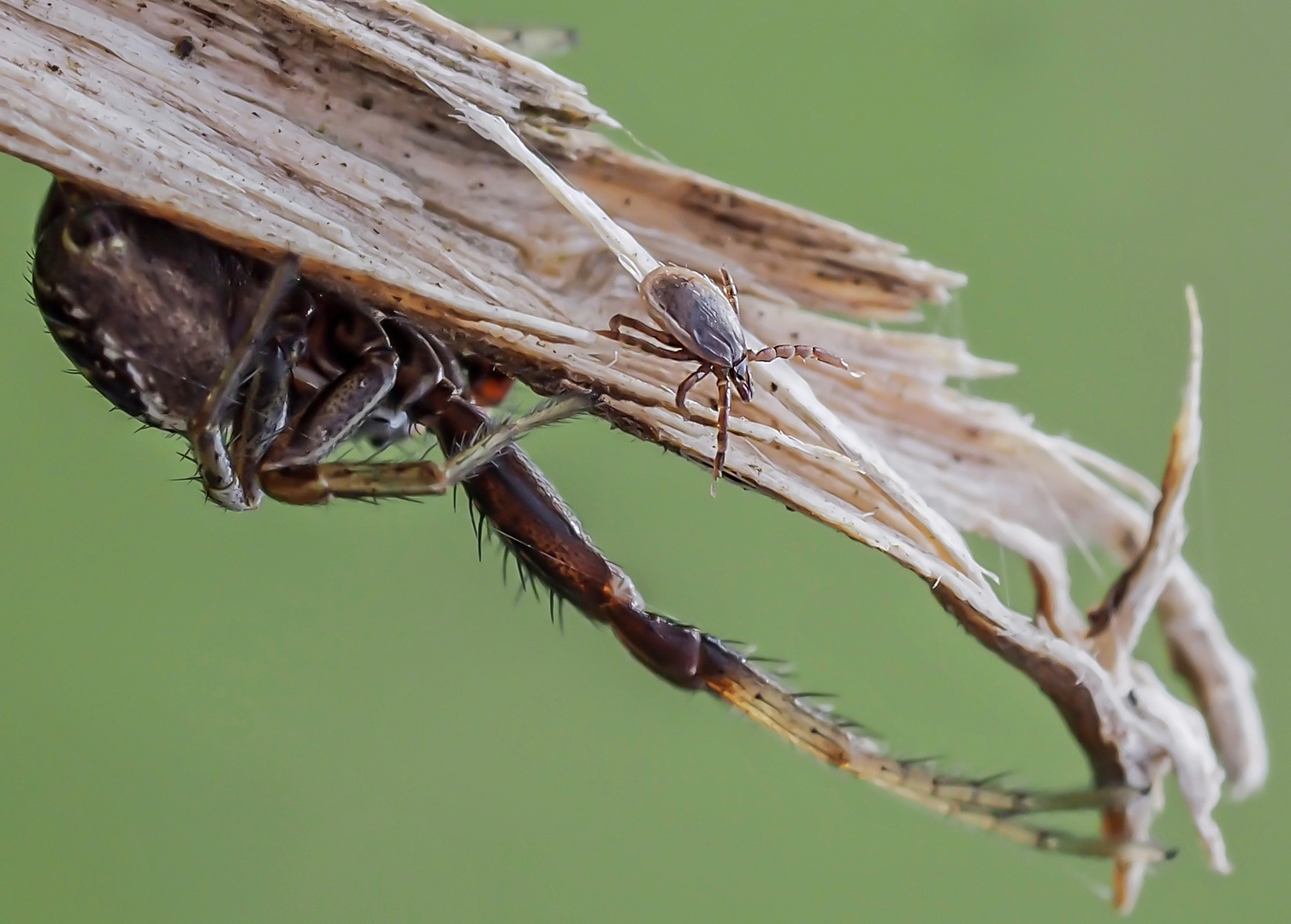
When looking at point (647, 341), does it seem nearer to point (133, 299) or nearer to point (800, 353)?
point (800, 353)

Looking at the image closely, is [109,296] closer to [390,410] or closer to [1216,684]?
[390,410]

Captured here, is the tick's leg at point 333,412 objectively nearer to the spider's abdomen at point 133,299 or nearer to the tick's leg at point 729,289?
the spider's abdomen at point 133,299

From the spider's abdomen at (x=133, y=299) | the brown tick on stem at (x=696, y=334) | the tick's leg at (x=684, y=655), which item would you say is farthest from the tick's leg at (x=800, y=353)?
the spider's abdomen at (x=133, y=299)

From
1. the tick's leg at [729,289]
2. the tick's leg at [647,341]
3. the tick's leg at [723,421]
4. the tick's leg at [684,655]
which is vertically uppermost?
the tick's leg at [729,289]

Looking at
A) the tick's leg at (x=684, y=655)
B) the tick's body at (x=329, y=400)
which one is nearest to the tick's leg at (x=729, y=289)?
the tick's body at (x=329, y=400)

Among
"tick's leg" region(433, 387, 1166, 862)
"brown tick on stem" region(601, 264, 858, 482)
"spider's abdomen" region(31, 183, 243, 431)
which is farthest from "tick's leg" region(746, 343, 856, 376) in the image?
"spider's abdomen" region(31, 183, 243, 431)

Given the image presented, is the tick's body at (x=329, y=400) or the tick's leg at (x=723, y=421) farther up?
the tick's leg at (x=723, y=421)

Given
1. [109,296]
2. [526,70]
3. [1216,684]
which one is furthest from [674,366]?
[1216,684]
